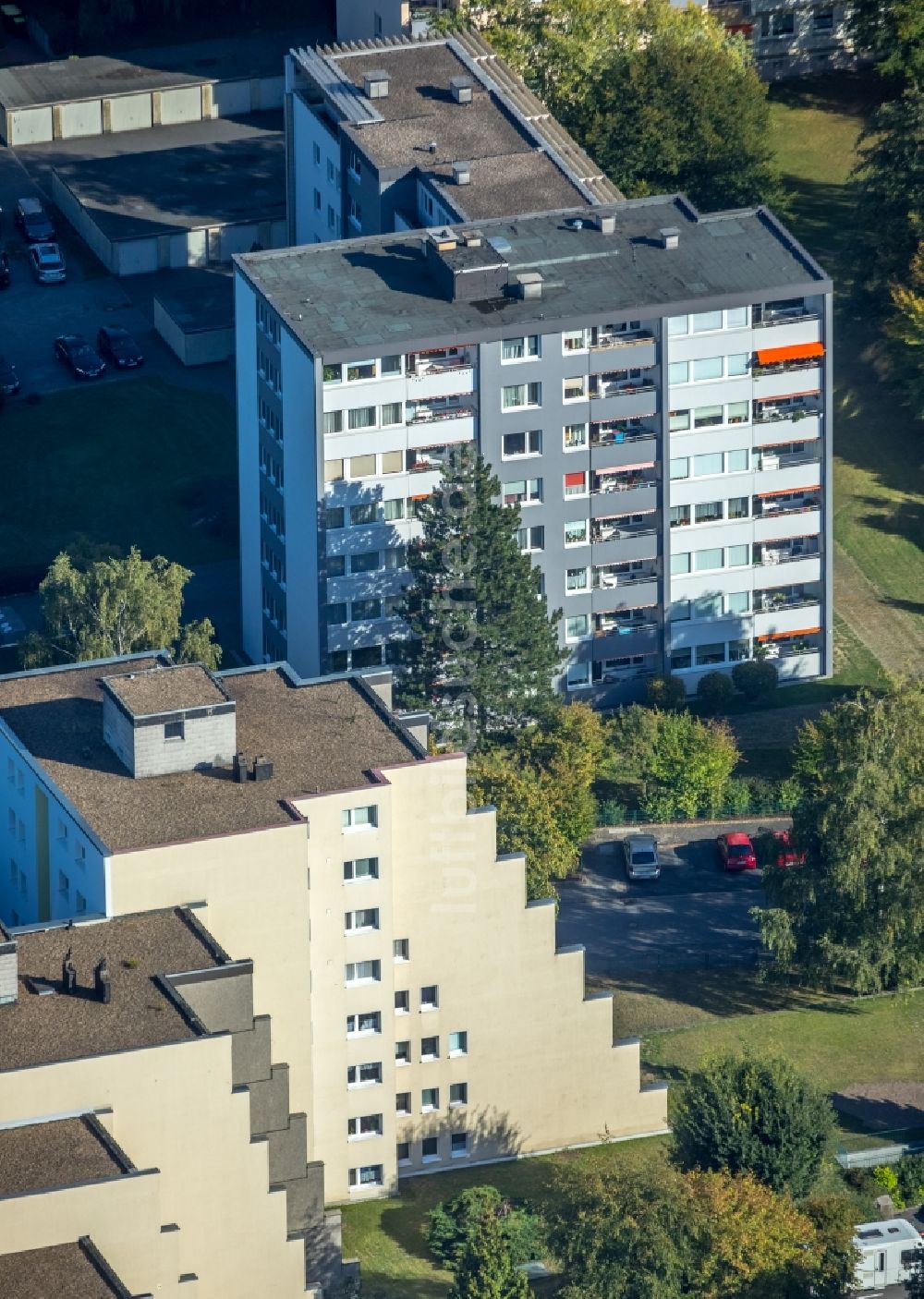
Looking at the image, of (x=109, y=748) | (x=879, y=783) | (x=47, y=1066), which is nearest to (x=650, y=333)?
(x=879, y=783)

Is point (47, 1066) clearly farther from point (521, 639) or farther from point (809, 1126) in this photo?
point (521, 639)

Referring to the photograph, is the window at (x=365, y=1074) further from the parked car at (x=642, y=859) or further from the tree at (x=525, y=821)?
the parked car at (x=642, y=859)

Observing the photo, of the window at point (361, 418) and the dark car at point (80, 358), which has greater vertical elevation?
the window at point (361, 418)

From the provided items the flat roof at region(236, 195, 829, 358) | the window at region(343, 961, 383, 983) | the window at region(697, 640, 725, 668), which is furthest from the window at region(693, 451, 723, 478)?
the window at region(343, 961, 383, 983)

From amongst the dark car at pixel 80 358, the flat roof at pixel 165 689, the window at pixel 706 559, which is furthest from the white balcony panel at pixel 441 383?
the dark car at pixel 80 358

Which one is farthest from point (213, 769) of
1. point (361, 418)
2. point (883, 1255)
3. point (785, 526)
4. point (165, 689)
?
point (785, 526)

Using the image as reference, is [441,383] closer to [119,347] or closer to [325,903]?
[119,347]
